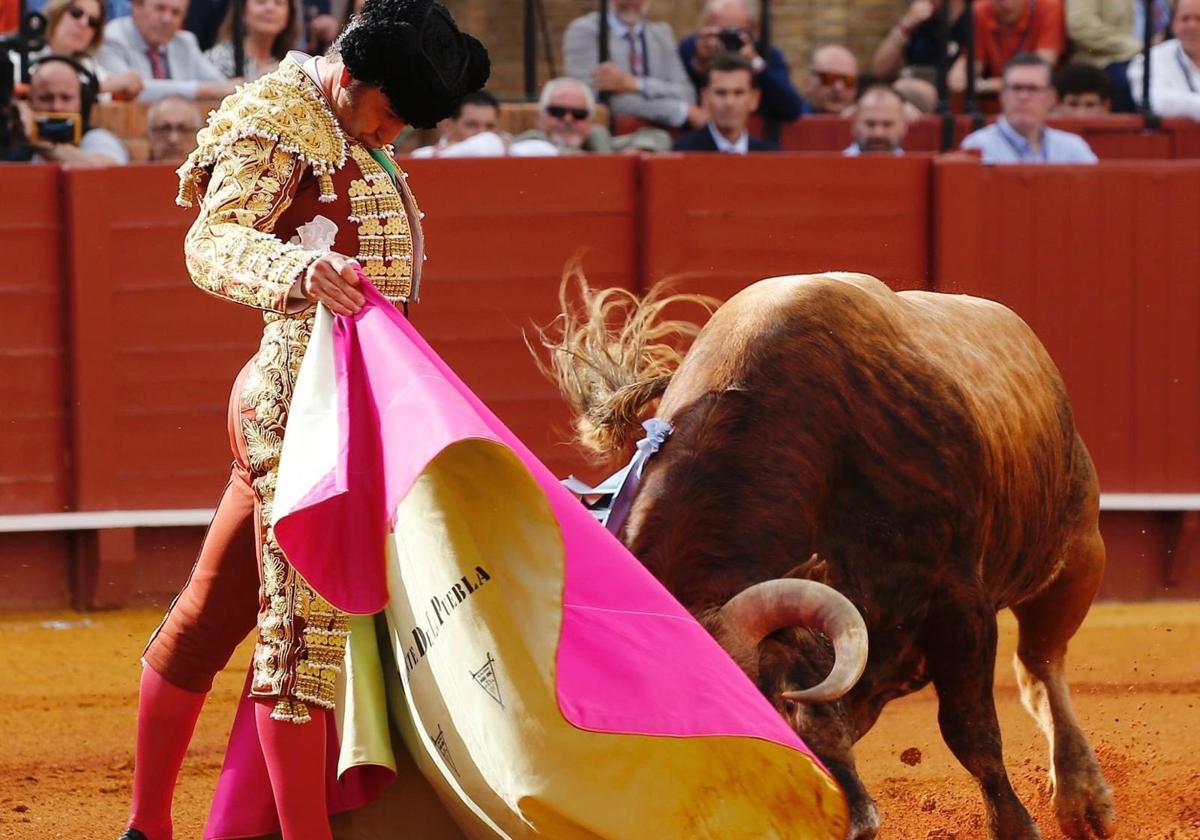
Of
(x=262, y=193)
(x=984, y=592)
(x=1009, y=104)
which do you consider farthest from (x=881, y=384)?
(x=1009, y=104)

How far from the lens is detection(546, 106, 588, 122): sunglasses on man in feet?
22.9

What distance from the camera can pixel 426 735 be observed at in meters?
2.89

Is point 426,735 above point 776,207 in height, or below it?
below

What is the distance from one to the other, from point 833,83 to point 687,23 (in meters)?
3.35

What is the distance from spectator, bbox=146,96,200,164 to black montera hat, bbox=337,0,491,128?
3.89m

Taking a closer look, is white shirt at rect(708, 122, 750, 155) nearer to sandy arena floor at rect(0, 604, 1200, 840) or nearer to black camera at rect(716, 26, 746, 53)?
black camera at rect(716, 26, 746, 53)

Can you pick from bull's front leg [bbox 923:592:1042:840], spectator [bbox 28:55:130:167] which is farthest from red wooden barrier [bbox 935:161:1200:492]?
Result: bull's front leg [bbox 923:592:1042:840]

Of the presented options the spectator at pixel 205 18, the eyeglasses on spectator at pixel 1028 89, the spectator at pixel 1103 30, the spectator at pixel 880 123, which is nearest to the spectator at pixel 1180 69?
the spectator at pixel 1103 30

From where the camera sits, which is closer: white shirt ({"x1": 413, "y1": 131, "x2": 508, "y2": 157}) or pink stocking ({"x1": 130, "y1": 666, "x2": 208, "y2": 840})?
pink stocking ({"x1": 130, "y1": 666, "x2": 208, "y2": 840})

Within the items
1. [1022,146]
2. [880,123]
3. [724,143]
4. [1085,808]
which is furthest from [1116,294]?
[1085,808]

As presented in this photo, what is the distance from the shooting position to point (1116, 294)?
686cm

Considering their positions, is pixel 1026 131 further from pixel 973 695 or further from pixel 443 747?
pixel 443 747

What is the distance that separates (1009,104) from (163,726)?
5108mm

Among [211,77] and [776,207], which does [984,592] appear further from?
[211,77]
